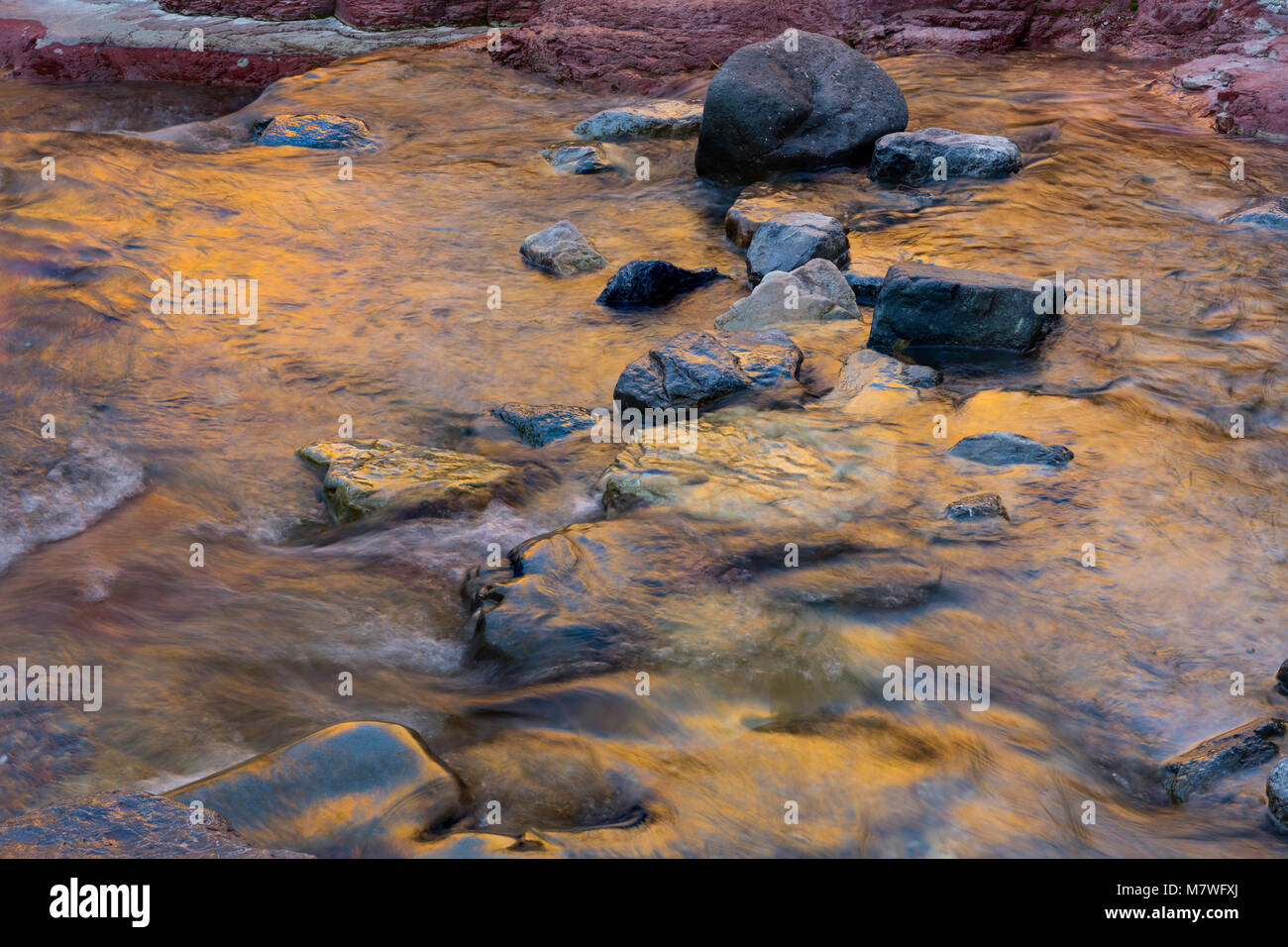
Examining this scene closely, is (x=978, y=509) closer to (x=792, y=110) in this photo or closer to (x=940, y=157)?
(x=940, y=157)

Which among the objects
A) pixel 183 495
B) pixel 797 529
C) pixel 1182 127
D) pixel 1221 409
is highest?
pixel 1182 127

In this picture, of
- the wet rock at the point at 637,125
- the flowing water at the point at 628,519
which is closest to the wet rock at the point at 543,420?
the flowing water at the point at 628,519

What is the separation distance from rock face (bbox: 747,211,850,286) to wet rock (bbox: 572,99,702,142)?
258 centimetres

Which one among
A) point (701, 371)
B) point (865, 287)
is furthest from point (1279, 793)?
point (865, 287)

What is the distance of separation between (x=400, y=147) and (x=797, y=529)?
5.89 metres

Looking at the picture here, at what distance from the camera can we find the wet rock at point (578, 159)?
25.3 ft

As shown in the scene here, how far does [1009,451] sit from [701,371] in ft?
4.54

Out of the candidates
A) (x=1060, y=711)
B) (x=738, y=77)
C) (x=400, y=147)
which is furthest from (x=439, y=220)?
(x=1060, y=711)

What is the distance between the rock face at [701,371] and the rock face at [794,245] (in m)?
1.06

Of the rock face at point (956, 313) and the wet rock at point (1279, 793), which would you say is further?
the rock face at point (956, 313)

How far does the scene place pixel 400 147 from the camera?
8.26m

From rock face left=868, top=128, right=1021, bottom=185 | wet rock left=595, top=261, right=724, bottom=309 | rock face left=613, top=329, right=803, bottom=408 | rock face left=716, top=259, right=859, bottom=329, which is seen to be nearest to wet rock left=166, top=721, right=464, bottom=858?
rock face left=613, top=329, right=803, bottom=408

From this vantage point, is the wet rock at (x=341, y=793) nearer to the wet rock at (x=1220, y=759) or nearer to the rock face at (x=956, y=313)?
the wet rock at (x=1220, y=759)
